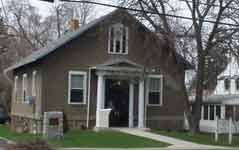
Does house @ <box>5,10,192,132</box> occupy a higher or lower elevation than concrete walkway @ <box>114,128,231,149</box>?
higher

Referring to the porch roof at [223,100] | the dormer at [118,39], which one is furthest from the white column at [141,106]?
the porch roof at [223,100]

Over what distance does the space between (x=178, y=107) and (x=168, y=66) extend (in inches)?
135

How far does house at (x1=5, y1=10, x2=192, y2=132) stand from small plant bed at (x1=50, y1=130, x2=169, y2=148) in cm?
318

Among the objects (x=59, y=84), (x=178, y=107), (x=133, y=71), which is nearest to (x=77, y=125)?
(x=59, y=84)

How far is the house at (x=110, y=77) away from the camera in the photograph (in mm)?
30375

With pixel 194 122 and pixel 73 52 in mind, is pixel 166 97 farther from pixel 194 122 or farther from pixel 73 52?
pixel 73 52

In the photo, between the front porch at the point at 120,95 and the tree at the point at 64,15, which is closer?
the front porch at the point at 120,95

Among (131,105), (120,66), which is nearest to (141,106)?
(131,105)

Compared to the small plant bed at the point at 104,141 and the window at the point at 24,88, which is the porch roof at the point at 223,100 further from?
the small plant bed at the point at 104,141

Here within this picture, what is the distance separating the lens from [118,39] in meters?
31.9

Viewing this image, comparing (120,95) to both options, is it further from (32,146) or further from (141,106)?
(32,146)

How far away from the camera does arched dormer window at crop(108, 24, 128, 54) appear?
31719mm

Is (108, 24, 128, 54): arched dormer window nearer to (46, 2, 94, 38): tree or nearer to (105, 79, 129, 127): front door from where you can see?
(105, 79, 129, 127): front door

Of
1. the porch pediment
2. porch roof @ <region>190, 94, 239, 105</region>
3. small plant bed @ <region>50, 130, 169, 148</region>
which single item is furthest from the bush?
porch roof @ <region>190, 94, 239, 105</region>
